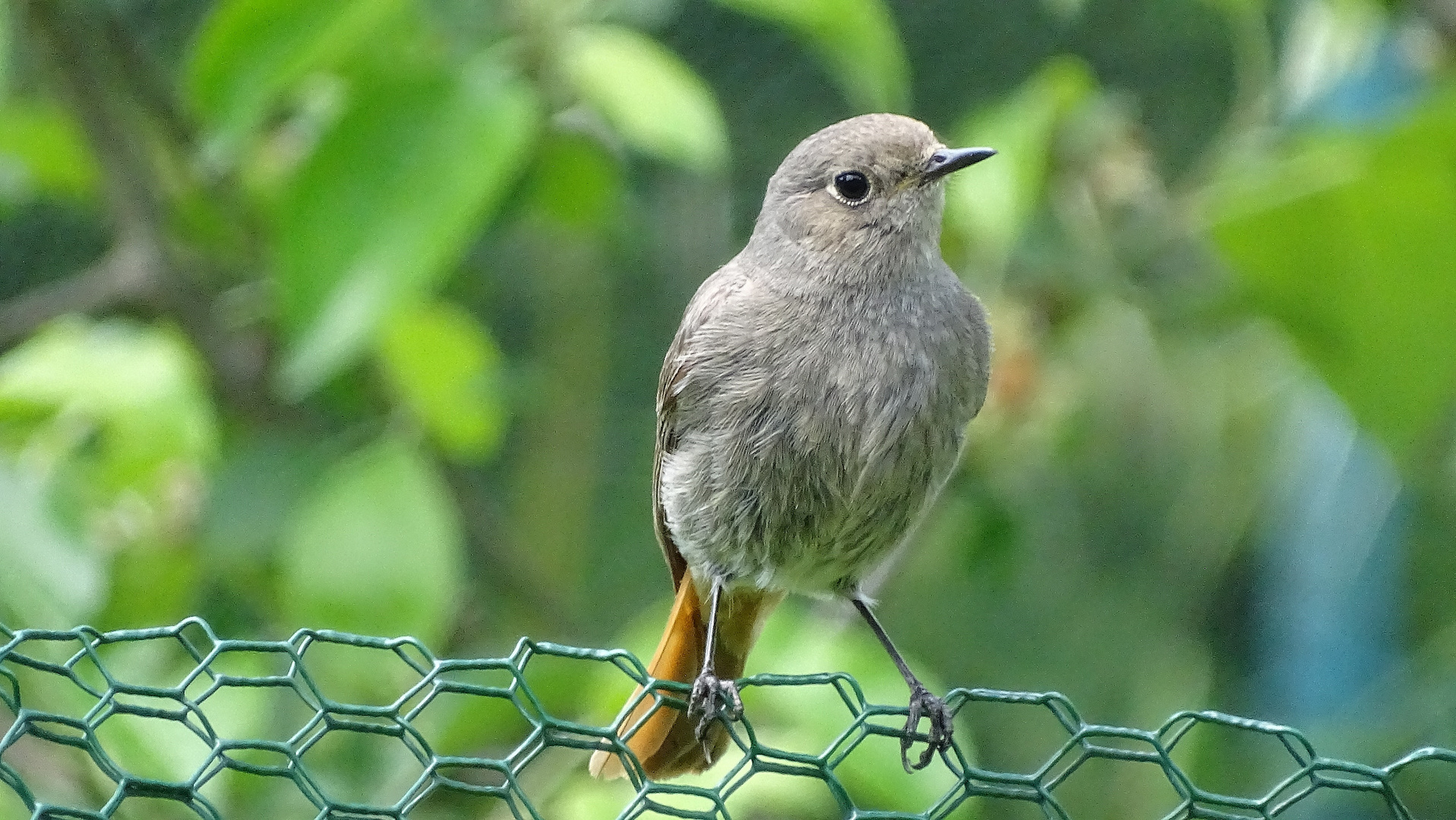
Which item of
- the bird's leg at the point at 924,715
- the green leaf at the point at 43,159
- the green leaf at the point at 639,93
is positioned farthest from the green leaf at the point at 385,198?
the bird's leg at the point at 924,715

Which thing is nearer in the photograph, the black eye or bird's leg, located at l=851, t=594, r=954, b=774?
bird's leg, located at l=851, t=594, r=954, b=774

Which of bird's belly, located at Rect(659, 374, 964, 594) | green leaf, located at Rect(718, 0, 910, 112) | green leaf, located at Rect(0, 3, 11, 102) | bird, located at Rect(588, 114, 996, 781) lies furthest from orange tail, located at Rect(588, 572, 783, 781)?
green leaf, located at Rect(0, 3, 11, 102)

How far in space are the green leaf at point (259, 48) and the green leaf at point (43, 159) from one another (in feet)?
3.36

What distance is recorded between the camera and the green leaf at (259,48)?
107 inches

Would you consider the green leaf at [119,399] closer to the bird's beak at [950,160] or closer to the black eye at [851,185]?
the black eye at [851,185]

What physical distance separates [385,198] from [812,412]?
0.85 m

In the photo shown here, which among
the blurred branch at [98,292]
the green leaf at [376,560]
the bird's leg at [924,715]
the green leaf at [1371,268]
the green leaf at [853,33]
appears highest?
the blurred branch at [98,292]

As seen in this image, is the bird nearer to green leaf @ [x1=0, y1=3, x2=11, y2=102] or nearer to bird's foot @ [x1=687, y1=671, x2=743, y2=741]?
bird's foot @ [x1=687, y1=671, x2=743, y2=741]

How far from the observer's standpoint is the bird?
2.84 m

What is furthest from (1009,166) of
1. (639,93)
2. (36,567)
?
(36,567)

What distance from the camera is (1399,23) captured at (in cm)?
391

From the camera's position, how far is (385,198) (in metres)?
2.87

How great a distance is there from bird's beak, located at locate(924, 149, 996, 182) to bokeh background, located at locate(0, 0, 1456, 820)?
0.13 meters

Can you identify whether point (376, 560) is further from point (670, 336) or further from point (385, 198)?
point (670, 336)
